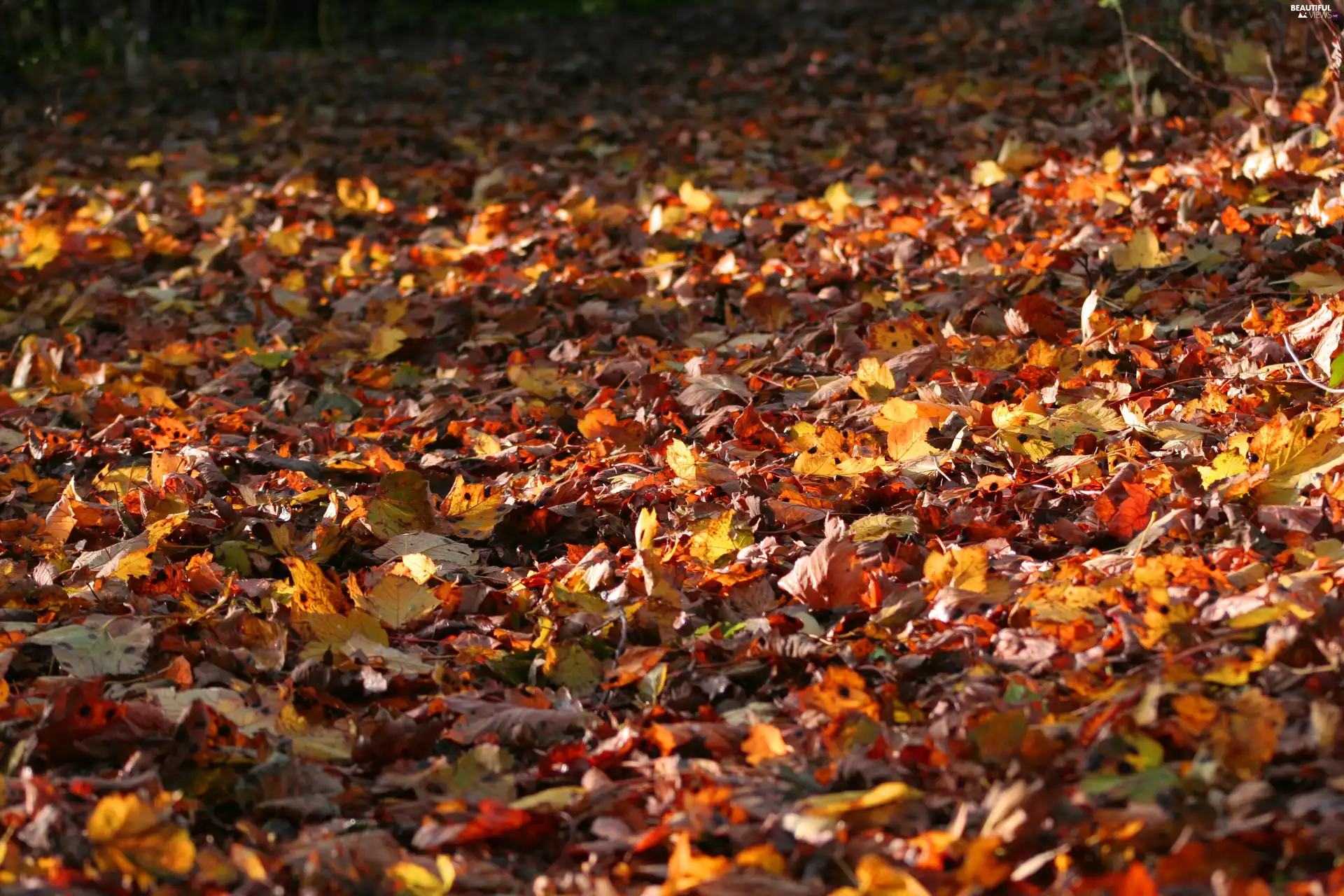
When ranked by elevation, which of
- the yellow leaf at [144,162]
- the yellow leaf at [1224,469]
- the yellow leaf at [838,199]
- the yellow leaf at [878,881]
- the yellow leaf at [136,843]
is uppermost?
the yellow leaf at [1224,469]

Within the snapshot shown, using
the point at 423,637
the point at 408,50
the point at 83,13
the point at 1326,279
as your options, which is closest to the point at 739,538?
the point at 423,637

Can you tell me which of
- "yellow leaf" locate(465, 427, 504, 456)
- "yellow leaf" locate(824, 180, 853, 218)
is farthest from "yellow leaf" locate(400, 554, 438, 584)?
"yellow leaf" locate(824, 180, 853, 218)

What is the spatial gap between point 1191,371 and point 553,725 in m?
1.68

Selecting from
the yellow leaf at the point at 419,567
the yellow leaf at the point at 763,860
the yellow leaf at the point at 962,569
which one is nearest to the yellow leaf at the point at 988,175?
the yellow leaf at the point at 962,569

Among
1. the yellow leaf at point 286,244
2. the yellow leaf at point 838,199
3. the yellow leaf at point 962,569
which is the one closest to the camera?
the yellow leaf at point 962,569

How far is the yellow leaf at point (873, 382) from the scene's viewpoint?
2.87 m

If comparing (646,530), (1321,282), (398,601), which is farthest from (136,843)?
(1321,282)

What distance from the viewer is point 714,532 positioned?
227 centimetres

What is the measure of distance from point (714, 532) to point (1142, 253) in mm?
1803

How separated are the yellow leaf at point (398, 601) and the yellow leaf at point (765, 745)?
70cm

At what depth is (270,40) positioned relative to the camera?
1021 centimetres

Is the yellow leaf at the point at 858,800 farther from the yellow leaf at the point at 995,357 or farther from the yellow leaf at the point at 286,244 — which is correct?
the yellow leaf at the point at 286,244

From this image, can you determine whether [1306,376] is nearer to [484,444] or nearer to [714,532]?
[714,532]

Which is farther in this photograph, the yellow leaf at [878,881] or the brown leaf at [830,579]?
the brown leaf at [830,579]
